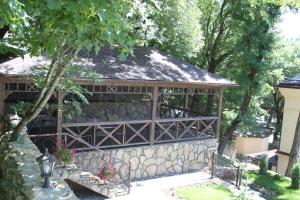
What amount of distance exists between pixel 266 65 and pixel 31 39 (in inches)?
549

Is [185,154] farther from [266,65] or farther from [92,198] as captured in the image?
[266,65]

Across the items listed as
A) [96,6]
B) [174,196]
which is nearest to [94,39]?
[96,6]

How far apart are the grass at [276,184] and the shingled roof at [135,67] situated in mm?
4307

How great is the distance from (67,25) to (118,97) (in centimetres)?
1118

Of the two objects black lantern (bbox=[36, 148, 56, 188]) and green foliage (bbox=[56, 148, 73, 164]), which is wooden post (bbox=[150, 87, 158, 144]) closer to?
green foliage (bbox=[56, 148, 73, 164])

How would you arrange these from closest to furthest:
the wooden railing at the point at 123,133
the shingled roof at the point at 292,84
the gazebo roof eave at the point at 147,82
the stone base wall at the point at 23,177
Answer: the stone base wall at the point at 23,177
the gazebo roof eave at the point at 147,82
the wooden railing at the point at 123,133
the shingled roof at the point at 292,84

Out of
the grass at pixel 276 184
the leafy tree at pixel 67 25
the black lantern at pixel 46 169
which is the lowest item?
the grass at pixel 276 184

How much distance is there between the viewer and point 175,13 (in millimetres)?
17172

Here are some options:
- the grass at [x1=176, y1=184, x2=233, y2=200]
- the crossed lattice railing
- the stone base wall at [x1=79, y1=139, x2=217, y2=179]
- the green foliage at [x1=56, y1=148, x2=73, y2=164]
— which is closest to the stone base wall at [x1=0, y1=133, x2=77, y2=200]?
the green foliage at [x1=56, y1=148, x2=73, y2=164]

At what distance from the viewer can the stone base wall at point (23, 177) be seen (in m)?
5.77

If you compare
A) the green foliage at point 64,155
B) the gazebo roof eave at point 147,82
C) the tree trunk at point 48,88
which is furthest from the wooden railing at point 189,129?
the tree trunk at point 48,88

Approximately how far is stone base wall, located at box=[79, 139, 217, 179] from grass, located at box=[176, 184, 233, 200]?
5.13 feet

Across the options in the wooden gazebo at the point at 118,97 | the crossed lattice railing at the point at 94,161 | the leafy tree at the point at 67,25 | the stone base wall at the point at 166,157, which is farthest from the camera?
the stone base wall at the point at 166,157

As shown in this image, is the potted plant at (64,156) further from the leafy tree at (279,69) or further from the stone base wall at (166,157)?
the leafy tree at (279,69)
